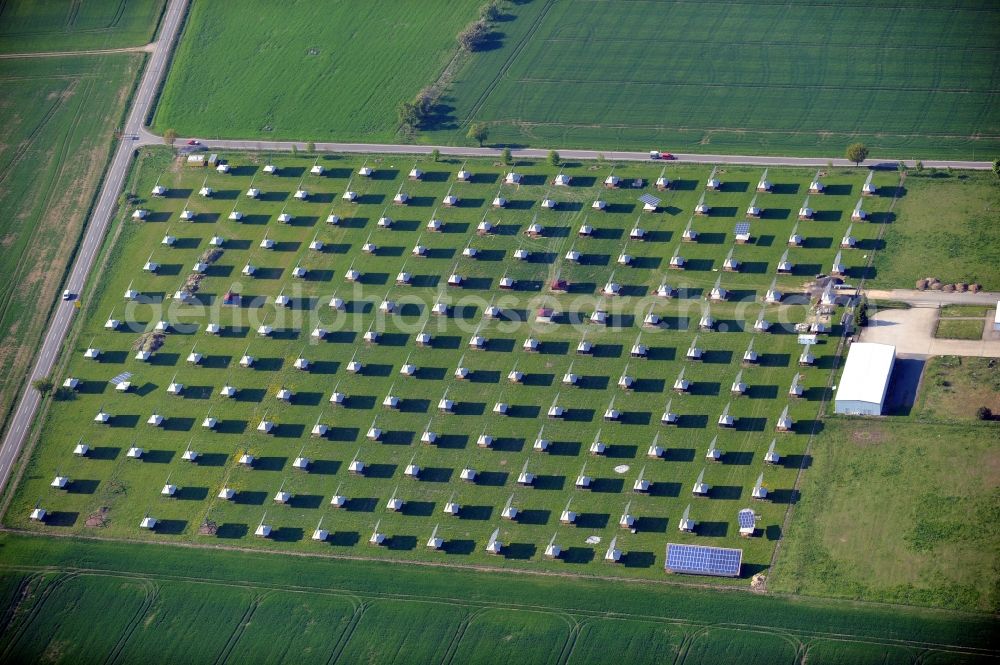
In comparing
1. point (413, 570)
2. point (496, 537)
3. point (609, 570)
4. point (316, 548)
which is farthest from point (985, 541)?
point (316, 548)

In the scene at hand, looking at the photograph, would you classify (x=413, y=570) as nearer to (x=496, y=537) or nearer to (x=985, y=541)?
(x=496, y=537)

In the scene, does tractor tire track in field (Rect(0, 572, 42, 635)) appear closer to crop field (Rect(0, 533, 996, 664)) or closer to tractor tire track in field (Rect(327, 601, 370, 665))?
crop field (Rect(0, 533, 996, 664))

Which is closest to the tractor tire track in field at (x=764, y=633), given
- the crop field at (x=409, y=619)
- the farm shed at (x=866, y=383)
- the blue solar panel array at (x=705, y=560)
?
the crop field at (x=409, y=619)

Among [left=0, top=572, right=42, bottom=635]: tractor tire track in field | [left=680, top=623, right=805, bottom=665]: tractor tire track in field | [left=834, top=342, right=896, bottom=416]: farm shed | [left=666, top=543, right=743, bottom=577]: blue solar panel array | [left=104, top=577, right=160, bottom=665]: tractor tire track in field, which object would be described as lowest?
[left=0, top=572, right=42, bottom=635]: tractor tire track in field

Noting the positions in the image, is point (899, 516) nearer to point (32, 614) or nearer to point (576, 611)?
point (576, 611)

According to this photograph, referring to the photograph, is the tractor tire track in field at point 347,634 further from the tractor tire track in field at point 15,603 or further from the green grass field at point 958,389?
the green grass field at point 958,389

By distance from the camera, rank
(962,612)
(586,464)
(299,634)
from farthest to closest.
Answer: (586,464), (299,634), (962,612)

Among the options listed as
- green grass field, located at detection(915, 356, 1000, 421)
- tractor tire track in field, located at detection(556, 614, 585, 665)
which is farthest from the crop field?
green grass field, located at detection(915, 356, 1000, 421)
